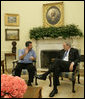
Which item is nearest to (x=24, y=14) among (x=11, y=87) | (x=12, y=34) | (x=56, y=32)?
(x=12, y=34)

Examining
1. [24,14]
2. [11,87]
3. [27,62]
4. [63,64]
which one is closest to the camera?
[11,87]

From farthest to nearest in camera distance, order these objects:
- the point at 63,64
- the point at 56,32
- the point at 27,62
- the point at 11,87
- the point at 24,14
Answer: the point at 24,14
the point at 56,32
the point at 27,62
the point at 63,64
the point at 11,87

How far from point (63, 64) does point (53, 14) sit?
306 centimetres

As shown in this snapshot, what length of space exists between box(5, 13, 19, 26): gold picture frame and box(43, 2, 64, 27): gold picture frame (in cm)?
103

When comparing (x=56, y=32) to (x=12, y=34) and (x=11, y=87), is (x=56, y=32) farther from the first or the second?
(x=11, y=87)

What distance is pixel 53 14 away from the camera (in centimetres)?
619

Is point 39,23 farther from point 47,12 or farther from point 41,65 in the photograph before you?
point 41,65

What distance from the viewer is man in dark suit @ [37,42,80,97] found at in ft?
10.9

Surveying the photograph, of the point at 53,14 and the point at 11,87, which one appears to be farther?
the point at 53,14

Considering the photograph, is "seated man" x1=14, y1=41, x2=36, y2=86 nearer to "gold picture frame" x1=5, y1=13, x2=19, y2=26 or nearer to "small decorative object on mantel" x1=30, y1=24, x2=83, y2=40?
"small decorative object on mantel" x1=30, y1=24, x2=83, y2=40

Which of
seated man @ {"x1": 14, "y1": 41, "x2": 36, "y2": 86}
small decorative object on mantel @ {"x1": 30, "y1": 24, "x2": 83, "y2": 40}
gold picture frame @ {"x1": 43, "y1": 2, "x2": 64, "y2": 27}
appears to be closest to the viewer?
seated man @ {"x1": 14, "y1": 41, "x2": 36, "y2": 86}

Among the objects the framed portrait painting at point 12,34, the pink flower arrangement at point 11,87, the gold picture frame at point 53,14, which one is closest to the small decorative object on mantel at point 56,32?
the gold picture frame at point 53,14

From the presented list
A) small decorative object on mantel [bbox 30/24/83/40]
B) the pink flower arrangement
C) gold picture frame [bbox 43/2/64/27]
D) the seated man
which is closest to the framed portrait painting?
small decorative object on mantel [bbox 30/24/83/40]

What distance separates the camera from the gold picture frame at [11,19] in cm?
634
